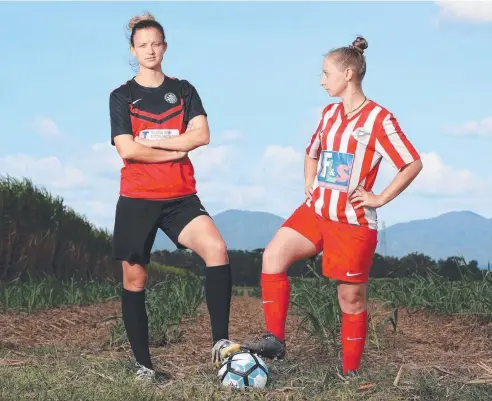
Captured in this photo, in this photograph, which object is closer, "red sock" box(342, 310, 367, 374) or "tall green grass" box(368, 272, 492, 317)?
"red sock" box(342, 310, 367, 374)

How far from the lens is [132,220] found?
5.34 metres

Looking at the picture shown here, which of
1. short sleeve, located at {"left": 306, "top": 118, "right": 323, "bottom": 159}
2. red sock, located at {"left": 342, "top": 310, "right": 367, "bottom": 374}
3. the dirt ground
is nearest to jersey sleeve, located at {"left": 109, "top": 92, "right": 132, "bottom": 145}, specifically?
short sleeve, located at {"left": 306, "top": 118, "right": 323, "bottom": 159}

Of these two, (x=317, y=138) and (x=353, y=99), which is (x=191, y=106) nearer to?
(x=317, y=138)

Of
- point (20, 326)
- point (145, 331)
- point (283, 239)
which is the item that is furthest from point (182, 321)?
point (283, 239)

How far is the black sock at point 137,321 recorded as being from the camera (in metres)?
5.53

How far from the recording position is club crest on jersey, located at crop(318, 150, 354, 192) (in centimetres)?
510

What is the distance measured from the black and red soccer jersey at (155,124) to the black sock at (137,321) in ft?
2.28

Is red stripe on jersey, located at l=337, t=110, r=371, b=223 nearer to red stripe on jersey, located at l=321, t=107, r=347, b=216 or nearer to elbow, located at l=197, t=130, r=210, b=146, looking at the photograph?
red stripe on jersey, located at l=321, t=107, r=347, b=216

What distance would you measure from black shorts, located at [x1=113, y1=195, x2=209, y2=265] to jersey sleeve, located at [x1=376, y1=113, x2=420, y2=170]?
1.19 m

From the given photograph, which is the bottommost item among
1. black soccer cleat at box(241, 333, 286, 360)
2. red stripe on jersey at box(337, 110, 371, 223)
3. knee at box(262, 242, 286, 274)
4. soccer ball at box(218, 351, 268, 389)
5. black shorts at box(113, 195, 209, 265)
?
soccer ball at box(218, 351, 268, 389)

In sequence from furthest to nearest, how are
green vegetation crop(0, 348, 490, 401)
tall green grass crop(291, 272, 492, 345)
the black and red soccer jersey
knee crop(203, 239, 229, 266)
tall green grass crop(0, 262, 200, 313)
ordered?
tall green grass crop(0, 262, 200, 313) → tall green grass crop(291, 272, 492, 345) → the black and red soccer jersey → knee crop(203, 239, 229, 266) → green vegetation crop(0, 348, 490, 401)

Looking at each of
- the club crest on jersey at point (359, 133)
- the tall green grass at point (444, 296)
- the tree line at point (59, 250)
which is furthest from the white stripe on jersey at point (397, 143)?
the tree line at point (59, 250)

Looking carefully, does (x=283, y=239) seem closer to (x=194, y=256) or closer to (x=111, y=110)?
(x=111, y=110)

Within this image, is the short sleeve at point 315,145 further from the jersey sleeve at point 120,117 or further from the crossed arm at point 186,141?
the jersey sleeve at point 120,117
